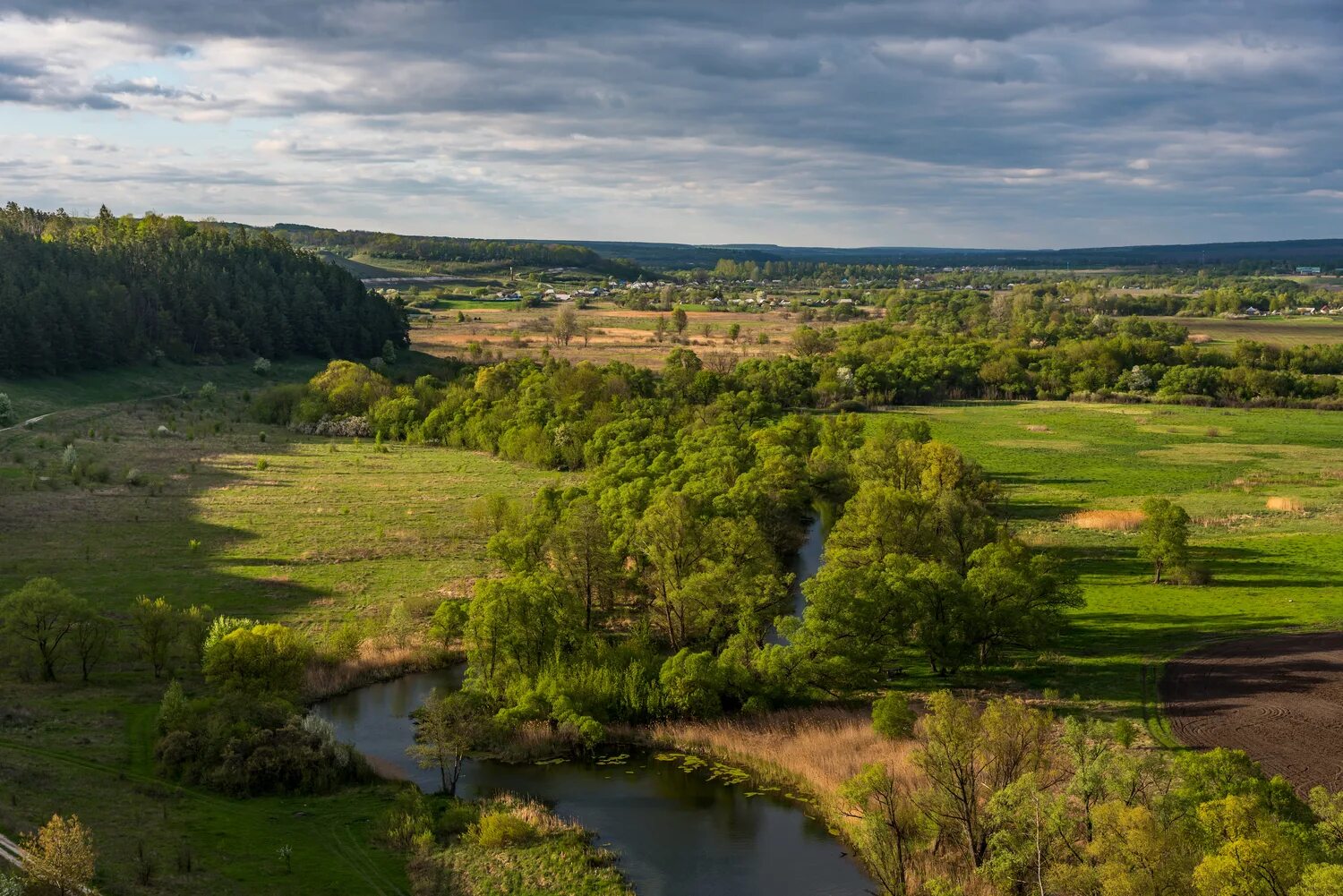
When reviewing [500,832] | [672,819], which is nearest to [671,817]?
[672,819]

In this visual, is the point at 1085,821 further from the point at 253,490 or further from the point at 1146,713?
the point at 253,490

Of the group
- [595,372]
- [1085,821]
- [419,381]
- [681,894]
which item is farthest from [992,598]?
[419,381]

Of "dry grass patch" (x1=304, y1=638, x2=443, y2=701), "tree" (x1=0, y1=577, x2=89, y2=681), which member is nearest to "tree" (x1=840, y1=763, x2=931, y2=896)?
"dry grass patch" (x1=304, y1=638, x2=443, y2=701)

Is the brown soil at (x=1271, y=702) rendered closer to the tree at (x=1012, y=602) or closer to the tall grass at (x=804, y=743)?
the tree at (x=1012, y=602)

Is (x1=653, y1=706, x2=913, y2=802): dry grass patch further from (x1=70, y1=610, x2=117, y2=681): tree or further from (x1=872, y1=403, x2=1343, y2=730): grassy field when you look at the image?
(x1=70, y1=610, x2=117, y2=681): tree

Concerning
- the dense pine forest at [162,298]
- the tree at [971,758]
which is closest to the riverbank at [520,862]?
the tree at [971,758]

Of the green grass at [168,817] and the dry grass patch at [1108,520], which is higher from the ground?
the dry grass patch at [1108,520]
